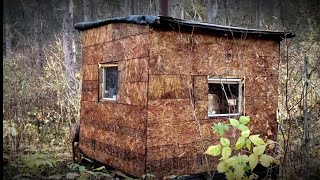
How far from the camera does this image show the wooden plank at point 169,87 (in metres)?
5.73

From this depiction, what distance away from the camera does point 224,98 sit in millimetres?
7328

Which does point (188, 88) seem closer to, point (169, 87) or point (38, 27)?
point (169, 87)

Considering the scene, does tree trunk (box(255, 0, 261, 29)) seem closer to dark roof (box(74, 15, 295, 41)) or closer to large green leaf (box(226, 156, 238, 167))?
dark roof (box(74, 15, 295, 41))

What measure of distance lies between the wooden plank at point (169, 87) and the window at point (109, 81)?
4.34ft

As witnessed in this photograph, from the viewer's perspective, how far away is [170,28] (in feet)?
19.1

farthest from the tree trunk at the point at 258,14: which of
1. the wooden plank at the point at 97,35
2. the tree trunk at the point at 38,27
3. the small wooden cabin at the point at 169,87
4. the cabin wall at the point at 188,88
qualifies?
the wooden plank at the point at 97,35

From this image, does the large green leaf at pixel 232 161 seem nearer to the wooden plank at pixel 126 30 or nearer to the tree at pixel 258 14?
the wooden plank at pixel 126 30

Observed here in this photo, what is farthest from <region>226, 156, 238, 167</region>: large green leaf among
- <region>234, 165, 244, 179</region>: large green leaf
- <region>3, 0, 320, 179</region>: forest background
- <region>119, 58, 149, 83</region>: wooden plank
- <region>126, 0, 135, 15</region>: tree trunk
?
<region>126, 0, 135, 15</region>: tree trunk

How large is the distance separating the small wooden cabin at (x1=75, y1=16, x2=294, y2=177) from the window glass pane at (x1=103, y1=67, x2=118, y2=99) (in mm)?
21

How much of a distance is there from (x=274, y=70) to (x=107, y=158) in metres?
4.06

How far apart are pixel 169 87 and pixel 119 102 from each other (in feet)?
3.94

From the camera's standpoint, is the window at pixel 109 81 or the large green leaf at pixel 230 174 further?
the window at pixel 109 81

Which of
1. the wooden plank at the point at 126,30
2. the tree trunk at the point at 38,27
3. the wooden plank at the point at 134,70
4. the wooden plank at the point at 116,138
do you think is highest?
the tree trunk at the point at 38,27

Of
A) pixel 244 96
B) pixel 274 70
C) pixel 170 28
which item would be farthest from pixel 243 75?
pixel 170 28
